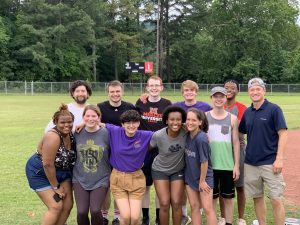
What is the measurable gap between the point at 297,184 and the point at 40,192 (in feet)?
18.1

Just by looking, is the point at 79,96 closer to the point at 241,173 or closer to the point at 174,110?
the point at 174,110

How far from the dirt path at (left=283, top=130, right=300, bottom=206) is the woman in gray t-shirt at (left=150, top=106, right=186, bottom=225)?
288cm

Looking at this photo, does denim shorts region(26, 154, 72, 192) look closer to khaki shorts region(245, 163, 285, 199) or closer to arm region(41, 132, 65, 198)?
arm region(41, 132, 65, 198)

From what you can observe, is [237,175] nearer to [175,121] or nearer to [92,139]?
[175,121]

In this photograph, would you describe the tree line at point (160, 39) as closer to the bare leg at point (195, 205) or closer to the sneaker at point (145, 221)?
the sneaker at point (145, 221)

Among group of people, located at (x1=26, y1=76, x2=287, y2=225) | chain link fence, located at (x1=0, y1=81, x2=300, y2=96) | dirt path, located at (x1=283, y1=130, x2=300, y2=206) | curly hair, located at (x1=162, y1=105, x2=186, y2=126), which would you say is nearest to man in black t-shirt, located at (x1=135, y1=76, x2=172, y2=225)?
group of people, located at (x1=26, y1=76, x2=287, y2=225)

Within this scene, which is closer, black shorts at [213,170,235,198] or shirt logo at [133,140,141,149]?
shirt logo at [133,140,141,149]

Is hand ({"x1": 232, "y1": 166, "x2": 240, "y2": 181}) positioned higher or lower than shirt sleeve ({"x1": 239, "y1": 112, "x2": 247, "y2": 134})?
lower

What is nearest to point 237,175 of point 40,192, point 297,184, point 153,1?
point 40,192

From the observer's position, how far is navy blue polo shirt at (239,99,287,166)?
16.8 ft

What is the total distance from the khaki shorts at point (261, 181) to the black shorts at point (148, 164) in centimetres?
122

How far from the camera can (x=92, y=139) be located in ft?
16.9

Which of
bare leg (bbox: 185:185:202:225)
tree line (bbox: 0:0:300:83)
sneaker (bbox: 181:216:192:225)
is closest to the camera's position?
bare leg (bbox: 185:185:202:225)

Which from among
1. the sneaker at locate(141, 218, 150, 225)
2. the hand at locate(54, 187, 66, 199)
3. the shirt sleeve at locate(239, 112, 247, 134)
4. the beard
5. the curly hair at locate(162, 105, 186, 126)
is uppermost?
the beard
